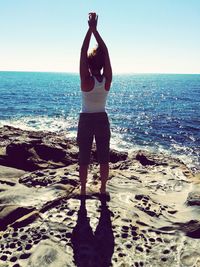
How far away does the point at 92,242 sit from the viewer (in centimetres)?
550

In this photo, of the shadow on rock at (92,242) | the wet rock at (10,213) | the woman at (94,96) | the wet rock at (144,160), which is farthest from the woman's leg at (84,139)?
the wet rock at (144,160)

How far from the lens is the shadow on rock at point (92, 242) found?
5078mm

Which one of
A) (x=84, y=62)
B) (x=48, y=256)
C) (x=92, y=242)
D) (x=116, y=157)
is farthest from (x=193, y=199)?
(x=116, y=157)

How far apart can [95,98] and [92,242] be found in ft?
8.78

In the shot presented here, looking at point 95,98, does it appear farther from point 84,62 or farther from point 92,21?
point 92,21

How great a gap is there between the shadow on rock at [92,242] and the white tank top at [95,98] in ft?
6.68

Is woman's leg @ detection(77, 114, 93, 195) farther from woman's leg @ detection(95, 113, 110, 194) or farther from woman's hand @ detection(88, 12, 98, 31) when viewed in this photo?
woman's hand @ detection(88, 12, 98, 31)

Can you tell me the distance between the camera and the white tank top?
6.33 m

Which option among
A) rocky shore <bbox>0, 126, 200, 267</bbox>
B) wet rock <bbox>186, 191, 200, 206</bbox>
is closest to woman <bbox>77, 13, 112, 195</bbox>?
rocky shore <bbox>0, 126, 200, 267</bbox>

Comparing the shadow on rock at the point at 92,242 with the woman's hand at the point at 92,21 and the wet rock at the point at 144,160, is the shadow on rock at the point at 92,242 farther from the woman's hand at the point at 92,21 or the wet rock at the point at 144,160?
the wet rock at the point at 144,160

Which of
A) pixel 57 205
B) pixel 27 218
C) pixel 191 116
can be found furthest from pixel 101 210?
pixel 191 116

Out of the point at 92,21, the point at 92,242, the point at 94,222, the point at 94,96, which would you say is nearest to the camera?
the point at 92,242

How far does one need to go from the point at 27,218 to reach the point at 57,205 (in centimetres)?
78

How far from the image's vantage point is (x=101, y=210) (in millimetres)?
6547
